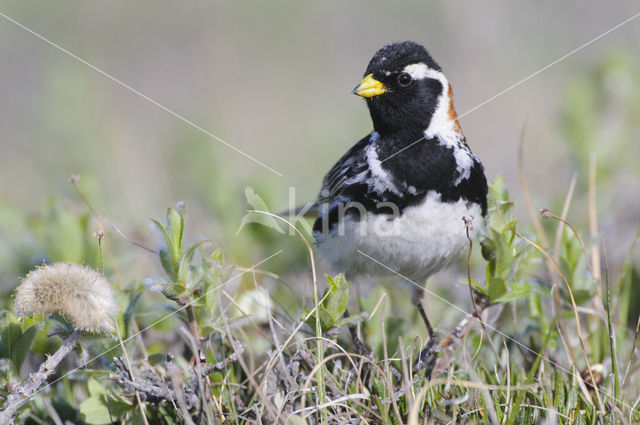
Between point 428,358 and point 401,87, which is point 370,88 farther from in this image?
point 428,358

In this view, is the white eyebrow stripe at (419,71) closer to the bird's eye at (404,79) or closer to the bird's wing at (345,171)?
the bird's eye at (404,79)

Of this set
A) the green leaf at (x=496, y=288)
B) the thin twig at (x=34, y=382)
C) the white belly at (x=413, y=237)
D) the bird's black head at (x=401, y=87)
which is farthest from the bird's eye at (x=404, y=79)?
the thin twig at (x=34, y=382)

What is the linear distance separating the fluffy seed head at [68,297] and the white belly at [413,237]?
117cm

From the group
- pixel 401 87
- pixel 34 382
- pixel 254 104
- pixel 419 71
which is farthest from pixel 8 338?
pixel 254 104

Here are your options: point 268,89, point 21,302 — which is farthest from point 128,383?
point 268,89

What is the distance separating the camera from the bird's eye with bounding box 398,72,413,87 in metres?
3.04

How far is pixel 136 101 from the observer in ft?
30.2

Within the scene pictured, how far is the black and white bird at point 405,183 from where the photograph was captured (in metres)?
2.86

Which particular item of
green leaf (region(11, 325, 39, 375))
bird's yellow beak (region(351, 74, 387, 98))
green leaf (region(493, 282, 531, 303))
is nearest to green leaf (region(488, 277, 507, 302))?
green leaf (region(493, 282, 531, 303))

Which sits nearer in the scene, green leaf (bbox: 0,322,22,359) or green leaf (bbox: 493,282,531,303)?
green leaf (bbox: 0,322,22,359)

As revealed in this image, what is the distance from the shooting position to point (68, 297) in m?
2.12

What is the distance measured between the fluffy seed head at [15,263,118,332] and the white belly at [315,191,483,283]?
1174 millimetres

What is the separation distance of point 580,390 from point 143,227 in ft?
9.63

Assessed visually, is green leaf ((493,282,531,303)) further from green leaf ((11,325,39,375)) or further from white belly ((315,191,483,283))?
green leaf ((11,325,39,375))
